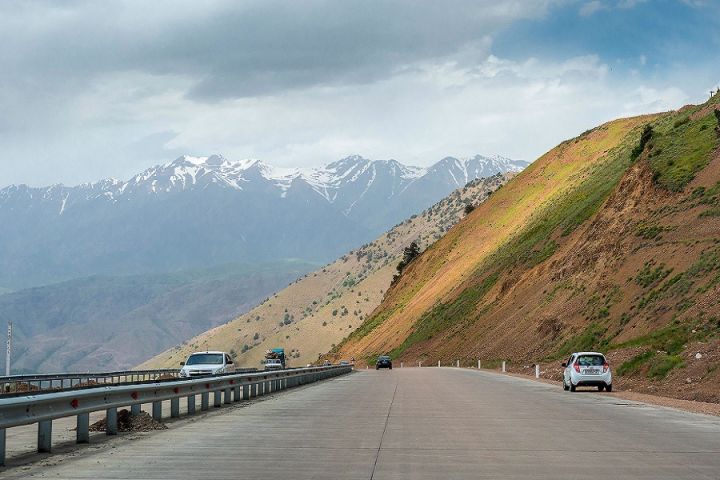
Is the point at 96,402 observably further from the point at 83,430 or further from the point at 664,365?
the point at 664,365

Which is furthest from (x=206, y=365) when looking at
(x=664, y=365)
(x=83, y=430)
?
(x=83, y=430)

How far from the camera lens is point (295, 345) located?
173 m

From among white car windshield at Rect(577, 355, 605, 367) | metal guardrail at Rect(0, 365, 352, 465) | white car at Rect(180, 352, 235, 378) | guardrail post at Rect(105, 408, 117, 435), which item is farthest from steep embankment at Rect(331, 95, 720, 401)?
guardrail post at Rect(105, 408, 117, 435)

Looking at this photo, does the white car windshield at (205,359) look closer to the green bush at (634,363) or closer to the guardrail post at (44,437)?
the green bush at (634,363)

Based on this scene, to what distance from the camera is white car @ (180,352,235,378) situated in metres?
36.8

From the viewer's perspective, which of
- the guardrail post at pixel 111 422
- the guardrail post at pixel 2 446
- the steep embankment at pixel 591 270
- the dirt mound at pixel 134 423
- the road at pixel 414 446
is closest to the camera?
the road at pixel 414 446

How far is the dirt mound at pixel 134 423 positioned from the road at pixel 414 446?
0.51 metres

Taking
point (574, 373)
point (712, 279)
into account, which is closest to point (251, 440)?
point (574, 373)

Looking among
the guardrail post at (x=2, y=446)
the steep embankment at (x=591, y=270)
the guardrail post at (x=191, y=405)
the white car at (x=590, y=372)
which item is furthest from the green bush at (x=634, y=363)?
the guardrail post at (x=2, y=446)

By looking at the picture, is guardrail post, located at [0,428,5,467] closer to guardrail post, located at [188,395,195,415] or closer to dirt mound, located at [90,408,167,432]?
dirt mound, located at [90,408,167,432]

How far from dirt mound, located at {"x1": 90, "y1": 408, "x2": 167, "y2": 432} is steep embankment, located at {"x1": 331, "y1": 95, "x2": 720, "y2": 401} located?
1648 cm

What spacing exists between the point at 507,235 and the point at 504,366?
144 ft

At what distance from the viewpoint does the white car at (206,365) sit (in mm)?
36812

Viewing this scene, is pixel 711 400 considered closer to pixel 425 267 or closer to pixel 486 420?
pixel 486 420
